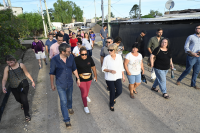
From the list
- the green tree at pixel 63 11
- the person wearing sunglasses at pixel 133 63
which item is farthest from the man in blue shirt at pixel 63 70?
the green tree at pixel 63 11

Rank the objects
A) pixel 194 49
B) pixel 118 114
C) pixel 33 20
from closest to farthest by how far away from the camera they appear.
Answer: pixel 118 114, pixel 194 49, pixel 33 20

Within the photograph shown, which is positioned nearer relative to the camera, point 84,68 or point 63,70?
point 63,70

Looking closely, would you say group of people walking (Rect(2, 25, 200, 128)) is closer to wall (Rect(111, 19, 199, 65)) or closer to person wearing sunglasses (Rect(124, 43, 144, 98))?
person wearing sunglasses (Rect(124, 43, 144, 98))

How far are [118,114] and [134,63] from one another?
4.73ft

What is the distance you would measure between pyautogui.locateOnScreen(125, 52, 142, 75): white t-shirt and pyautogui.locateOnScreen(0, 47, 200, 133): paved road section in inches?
36.7

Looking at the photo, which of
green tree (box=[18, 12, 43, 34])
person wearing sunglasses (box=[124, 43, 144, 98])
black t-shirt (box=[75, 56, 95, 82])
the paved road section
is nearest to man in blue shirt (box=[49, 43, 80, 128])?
black t-shirt (box=[75, 56, 95, 82])

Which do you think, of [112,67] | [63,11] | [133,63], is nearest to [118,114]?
[112,67]

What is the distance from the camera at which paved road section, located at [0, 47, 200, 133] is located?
2.97 m

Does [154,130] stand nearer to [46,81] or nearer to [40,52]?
[46,81]

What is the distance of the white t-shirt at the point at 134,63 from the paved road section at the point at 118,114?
36.7 inches

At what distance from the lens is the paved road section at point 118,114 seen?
2.97 meters

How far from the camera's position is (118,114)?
11.2 feet

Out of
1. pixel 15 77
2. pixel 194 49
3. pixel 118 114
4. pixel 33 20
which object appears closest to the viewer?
pixel 15 77

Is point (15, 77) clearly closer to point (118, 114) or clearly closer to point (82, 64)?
point (82, 64)
